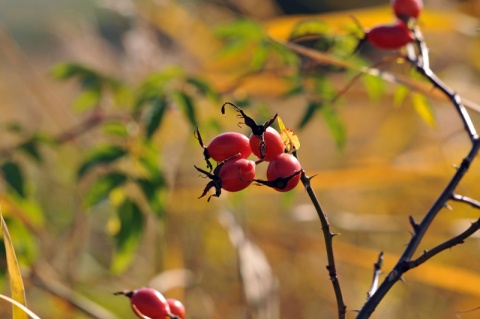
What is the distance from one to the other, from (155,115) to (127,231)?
0.30 meters

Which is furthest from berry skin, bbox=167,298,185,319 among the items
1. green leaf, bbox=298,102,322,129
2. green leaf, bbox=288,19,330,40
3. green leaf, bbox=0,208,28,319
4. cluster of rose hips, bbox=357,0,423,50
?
green leaf, bbox=288,19,330,40

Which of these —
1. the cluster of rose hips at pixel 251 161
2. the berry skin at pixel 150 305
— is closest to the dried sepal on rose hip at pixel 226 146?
the cluster of rose hips at pixel 251 161

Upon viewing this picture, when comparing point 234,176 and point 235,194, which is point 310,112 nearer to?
point 235,194

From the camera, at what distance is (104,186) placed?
1.90 metres

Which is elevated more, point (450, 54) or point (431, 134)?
point (450, 54)

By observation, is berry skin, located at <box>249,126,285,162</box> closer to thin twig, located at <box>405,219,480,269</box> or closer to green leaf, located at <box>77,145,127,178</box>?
thin twig, located at <box>405,219,480,269</box>

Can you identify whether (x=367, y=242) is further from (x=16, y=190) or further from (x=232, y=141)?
(x=232, y=141)

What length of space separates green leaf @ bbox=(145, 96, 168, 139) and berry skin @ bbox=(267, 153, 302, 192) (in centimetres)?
103

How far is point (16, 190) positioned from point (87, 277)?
1155 mm

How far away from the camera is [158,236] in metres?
2.56

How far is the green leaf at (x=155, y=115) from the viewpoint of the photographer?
1904 mm

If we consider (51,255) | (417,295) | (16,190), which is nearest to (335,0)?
(417,295)

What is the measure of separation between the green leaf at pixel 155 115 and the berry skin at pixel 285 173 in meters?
1.03

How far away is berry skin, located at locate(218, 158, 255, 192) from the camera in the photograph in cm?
93
